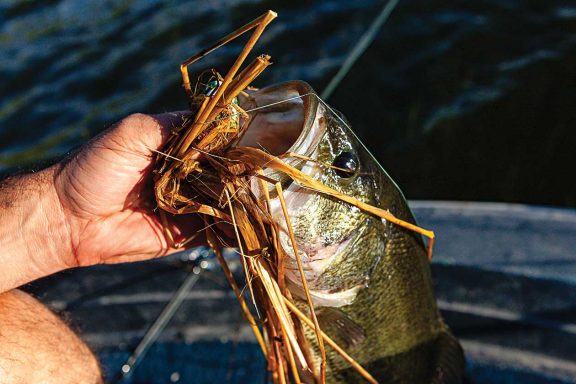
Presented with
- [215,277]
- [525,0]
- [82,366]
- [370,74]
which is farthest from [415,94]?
[82,366]

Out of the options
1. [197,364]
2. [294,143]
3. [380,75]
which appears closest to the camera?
[294,143]

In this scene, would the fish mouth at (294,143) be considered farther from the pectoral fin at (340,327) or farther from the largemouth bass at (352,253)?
the pectoral fin at (340,327)

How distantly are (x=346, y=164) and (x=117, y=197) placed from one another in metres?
0.85

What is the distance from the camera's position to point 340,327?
2.30 meters

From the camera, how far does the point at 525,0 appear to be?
786 cm

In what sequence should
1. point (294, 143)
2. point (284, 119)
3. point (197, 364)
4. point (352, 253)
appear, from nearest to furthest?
point (294, 143) → point (284, 119) → point (352, 253) → point (197, 364)

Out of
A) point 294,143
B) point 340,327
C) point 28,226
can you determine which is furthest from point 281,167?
point 28,226

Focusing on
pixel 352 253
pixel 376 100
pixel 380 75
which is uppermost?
pixel 352 253

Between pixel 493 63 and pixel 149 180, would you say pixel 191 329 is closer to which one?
pixel 149 180

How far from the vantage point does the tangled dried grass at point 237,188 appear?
69.3 inches

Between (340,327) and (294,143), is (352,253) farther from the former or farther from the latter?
(294,143)

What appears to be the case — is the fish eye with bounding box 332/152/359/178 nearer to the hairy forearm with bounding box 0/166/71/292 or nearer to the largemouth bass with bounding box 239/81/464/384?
the largemouth bass with bounding box 239/81/464/384

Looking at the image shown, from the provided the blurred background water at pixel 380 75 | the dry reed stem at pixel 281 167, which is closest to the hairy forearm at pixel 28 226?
the dry reed stem at pixel 281 167

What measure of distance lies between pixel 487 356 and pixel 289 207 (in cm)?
191
